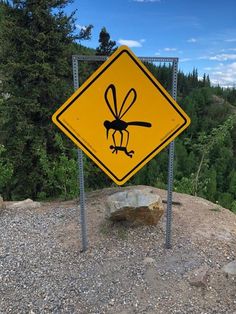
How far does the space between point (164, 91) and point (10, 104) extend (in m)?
13.8

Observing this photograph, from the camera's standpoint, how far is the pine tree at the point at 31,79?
52.6 feet

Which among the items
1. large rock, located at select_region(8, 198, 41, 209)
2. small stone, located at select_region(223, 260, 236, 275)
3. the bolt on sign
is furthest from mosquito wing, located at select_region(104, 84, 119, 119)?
large rock, located at select_region(8, 198, 41, 209)

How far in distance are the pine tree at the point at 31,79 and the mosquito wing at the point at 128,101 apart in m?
12.0

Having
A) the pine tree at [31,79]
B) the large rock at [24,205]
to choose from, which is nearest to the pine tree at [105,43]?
the pine tree at [31,79]

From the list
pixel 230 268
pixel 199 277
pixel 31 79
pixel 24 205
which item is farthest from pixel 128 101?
pixel 31 79

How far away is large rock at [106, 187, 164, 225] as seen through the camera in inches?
200

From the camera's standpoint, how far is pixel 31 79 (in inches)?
639

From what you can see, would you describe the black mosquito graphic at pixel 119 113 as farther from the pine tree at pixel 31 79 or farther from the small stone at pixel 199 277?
the pine tree at pixel 31 79

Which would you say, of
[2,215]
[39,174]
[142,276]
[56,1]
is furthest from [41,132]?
[142,276]

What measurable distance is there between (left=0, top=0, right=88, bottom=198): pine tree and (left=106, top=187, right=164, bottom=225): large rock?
36.2 feet

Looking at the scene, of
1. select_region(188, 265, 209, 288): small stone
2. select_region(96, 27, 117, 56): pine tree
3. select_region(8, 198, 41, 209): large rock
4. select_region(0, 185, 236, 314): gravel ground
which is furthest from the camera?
select_region(96, 27, 117, 56): pine tree

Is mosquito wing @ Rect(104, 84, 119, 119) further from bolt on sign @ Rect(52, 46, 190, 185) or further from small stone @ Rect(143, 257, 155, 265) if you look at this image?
small stone @ Rect(143, 257, 155, 265)

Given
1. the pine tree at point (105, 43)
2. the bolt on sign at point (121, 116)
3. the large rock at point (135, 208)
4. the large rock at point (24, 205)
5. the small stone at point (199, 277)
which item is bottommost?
the large rock at point (24, 205)

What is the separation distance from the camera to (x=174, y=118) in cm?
429
